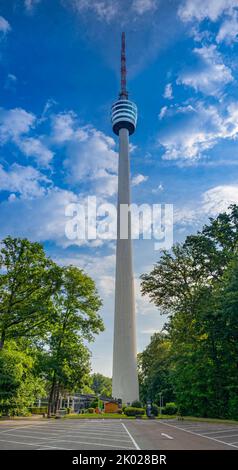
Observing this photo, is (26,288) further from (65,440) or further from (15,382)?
(65,440)

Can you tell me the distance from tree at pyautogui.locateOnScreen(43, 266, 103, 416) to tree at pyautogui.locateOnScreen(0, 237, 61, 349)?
569 cm

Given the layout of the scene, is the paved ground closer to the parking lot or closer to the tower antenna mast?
the parking lot

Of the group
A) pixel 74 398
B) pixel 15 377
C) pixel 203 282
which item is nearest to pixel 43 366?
pixel 15 377

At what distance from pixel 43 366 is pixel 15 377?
9294 millimetres

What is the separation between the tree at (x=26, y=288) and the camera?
2980 cm

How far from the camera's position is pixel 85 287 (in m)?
42.2

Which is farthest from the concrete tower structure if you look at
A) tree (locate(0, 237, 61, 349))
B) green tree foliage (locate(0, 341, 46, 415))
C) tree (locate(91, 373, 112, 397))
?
tree (locate(91, 373, 112, 397))

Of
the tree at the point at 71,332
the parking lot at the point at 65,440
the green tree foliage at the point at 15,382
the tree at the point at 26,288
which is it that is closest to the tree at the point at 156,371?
the tree at the point at 71,332

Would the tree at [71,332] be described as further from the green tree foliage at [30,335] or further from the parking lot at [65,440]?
the parking lot at [65,440]

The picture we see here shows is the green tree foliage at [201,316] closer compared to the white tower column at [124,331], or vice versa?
the green tree foliage at [201,316]

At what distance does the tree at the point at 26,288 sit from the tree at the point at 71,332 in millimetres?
5693

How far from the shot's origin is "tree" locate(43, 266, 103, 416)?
37438 millimetres
